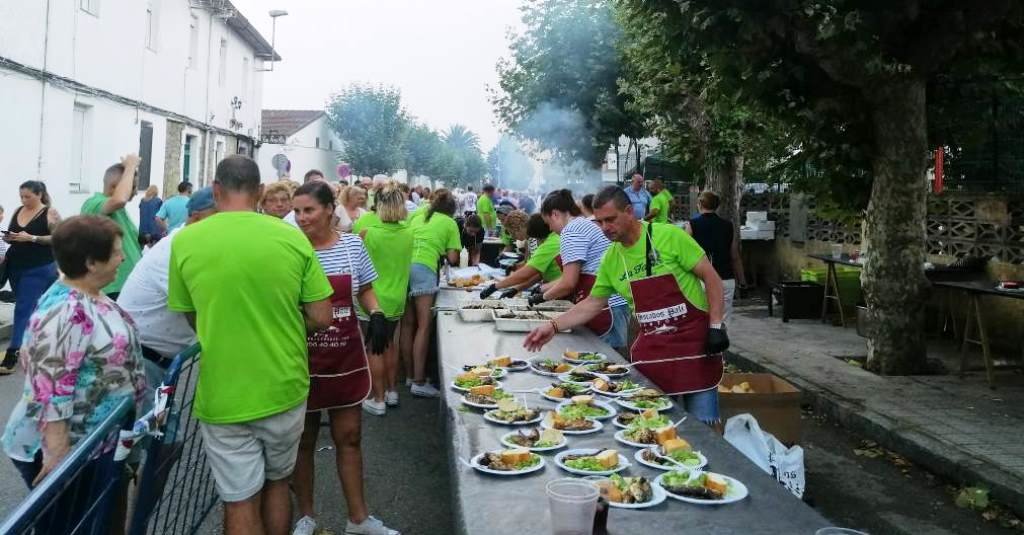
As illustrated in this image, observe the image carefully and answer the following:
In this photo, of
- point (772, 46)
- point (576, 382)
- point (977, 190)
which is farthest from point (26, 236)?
point (977, 190)

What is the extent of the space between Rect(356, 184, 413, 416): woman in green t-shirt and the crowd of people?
0.06ft

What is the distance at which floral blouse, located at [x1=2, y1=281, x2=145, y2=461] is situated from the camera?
3.05m

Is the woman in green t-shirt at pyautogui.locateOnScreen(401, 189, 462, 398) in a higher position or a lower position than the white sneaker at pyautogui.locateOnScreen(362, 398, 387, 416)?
higher

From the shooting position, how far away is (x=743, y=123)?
12398 mm

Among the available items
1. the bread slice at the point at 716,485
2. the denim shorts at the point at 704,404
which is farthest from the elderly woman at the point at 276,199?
the bread slice at the point at 716,485

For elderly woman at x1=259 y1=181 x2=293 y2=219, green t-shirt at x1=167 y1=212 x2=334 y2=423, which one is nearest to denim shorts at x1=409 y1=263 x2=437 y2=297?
elderly woman at x1=259 y1=181 x2=293 y2=219

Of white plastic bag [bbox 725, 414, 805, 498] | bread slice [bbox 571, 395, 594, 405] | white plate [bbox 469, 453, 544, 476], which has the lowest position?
white plastic bag [bbox 725, 414, 805, 498]

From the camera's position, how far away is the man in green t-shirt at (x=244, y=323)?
3359mm

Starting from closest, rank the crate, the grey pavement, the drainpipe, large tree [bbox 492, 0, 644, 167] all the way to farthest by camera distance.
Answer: the grey pavement
the crate
the drainpipe
large tree [bbox 492, 0, 644, 167]

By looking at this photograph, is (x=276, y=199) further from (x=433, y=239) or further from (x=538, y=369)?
(x=538, y=369)

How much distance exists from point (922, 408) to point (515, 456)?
18.2 ft

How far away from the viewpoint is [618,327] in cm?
687

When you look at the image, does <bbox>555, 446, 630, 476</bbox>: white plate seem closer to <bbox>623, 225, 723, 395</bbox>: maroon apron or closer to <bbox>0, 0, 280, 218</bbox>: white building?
<bbox>623, 225, 723, 395</bbox>: maroon apron

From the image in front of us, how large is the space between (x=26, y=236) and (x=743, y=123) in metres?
9.68
